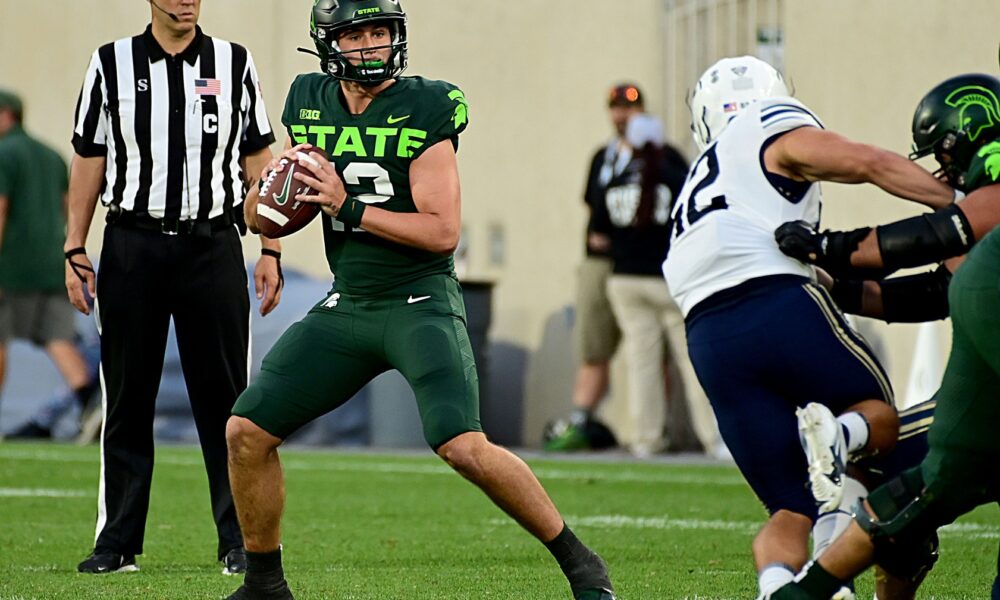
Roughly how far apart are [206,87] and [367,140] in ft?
4.83

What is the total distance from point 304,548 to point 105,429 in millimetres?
934

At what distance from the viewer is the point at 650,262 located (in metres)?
11.7

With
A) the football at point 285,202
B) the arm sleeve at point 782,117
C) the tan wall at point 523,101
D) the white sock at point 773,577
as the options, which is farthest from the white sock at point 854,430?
the tan wall at point 523,101

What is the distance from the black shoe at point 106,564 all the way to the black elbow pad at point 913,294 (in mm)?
2653

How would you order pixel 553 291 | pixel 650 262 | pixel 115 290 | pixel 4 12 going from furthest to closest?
pixel 4 12, pixel 553 291, pixel 650 262, pixel 115 290

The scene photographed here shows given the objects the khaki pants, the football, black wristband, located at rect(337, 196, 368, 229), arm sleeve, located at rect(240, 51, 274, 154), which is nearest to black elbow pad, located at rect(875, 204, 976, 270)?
black wristband, located at rect(337, 196, 368, 229)

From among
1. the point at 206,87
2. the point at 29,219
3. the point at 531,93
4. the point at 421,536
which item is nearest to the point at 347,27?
the point at 206,87

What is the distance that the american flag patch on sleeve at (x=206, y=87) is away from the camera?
638 cm

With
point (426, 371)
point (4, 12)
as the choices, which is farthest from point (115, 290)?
point (4, 12)

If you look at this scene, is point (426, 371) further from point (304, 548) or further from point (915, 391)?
point (915, 391)

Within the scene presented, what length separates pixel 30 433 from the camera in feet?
44.0

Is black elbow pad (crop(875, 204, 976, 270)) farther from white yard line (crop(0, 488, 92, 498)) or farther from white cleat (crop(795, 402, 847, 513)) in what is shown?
white yard line (crop(0, 488, 92, 498))

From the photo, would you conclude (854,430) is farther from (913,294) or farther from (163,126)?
(163,126)

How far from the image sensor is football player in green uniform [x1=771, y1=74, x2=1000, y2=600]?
4.16 meters
